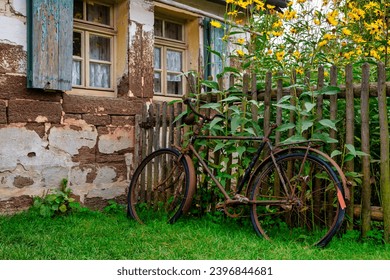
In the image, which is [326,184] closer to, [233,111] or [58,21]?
[233,111]

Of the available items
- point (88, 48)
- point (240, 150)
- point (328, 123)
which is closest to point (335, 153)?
point (328, 123)

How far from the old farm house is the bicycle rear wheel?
2100 mm

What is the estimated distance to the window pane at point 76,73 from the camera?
5664mm

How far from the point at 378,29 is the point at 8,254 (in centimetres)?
367

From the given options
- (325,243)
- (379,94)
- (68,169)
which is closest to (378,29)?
(379,94)

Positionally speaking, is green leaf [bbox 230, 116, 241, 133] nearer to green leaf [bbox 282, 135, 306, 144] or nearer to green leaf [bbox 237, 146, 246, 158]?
green leaf [bbox 237, 146, 246, 158]

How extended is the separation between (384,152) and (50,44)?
3.34 meters

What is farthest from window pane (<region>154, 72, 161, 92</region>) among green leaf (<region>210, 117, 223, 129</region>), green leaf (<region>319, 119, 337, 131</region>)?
green leaf (<region>319, 119, 337, 131</region>)

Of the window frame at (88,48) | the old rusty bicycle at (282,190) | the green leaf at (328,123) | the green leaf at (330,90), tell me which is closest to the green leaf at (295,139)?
the old rusty bicycle at (282,190)

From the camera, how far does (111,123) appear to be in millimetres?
5633

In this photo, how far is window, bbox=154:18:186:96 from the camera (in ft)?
21.6

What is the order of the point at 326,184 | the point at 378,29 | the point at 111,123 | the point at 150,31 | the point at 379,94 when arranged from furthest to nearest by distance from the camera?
the point at 150,31
the point at 111,123
the point at 378,29
the point at 326,184
the point at 379,94

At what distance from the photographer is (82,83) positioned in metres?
5.73

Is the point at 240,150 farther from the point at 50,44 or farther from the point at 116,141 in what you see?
the point at 50,44
